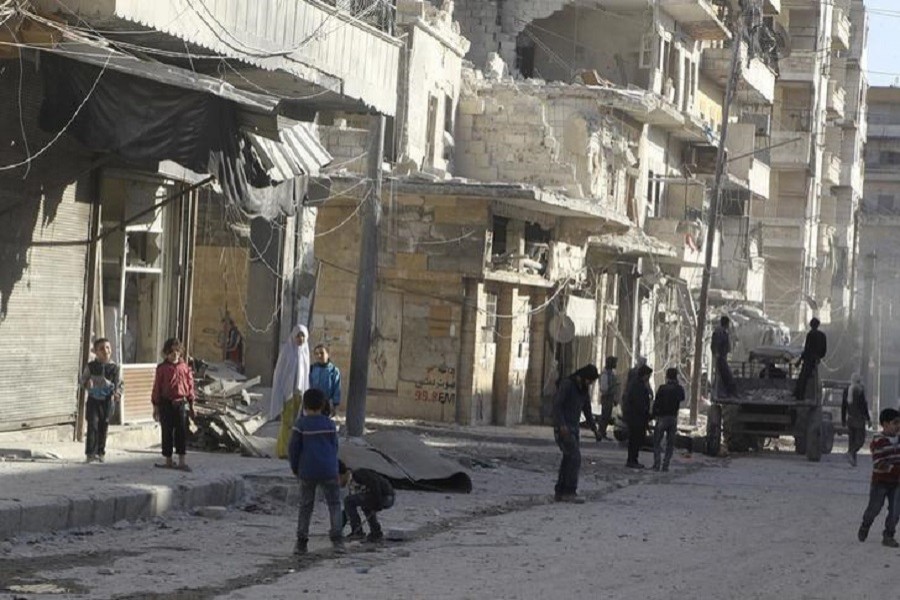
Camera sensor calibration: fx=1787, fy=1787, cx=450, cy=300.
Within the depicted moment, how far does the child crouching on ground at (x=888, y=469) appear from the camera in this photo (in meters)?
16.7

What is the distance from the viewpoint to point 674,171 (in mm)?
54250

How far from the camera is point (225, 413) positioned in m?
22.7

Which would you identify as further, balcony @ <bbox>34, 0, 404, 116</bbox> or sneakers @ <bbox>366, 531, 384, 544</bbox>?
balcony @ <bbox>34, 0, 404, 116</bbox>

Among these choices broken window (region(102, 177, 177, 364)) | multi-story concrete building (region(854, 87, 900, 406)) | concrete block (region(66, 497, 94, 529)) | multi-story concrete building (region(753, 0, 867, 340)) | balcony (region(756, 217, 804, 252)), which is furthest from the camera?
multi-story concrete building (region(854, 87, 900, 406))

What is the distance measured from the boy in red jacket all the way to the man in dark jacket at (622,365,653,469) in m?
9.96

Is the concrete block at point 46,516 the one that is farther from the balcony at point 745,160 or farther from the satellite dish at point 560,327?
the balcony at point 745,160

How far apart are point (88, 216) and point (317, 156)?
4118 mm

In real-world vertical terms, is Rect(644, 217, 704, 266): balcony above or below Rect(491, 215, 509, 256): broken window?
above

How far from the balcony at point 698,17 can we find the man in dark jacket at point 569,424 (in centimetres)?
3099

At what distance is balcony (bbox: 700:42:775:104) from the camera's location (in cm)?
5897

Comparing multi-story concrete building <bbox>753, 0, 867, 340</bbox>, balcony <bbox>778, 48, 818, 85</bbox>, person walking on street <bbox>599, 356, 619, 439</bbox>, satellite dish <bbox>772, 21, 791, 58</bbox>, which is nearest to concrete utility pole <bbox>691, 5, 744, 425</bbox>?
person walking on street <bbox>599, 356, 619, 439</bbox>

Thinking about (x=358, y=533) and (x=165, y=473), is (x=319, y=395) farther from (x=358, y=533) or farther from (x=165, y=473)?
(x=165, y=473)

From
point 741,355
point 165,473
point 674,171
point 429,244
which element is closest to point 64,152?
point 165,473

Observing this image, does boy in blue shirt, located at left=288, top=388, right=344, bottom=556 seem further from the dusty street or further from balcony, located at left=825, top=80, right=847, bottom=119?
balcony, located at left=825, top=80, right=847, bottom=119
